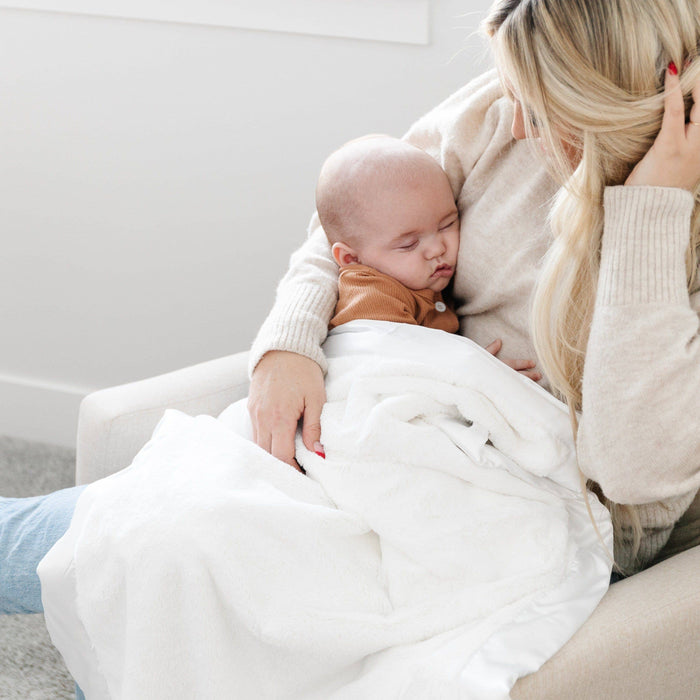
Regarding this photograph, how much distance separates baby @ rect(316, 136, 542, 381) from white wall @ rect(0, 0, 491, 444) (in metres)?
0.58

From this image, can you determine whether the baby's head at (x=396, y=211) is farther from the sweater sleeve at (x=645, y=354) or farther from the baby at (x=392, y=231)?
the sweater sleeve at (x=645, y=354)

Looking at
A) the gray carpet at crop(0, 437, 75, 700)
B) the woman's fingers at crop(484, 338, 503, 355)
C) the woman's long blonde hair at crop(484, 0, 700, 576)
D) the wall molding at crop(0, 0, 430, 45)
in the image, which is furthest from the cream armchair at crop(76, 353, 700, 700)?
the wall molding at crop(0, 0, 430, 45)

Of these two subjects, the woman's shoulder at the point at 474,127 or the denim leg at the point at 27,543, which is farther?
the woman's shoulder at the point at 474,127

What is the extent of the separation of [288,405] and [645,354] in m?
0.44

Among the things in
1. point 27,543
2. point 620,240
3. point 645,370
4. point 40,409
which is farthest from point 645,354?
point 40,409

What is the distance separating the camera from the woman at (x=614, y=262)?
3.31 ft

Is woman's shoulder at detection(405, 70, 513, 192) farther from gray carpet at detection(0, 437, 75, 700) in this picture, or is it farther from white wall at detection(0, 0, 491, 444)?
gray carpet at detection(0, 437, 75, 700)

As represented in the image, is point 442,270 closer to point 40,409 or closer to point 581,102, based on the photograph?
point 581,102

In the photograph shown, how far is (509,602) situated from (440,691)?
0.15 meters

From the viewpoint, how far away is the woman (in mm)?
1010

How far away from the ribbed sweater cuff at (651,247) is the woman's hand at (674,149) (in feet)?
0.05

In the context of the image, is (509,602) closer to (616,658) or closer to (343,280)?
(616,658)

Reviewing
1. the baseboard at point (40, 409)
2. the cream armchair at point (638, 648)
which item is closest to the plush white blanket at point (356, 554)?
the cream armchair at point (638, 648)

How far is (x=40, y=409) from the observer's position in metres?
2.53
